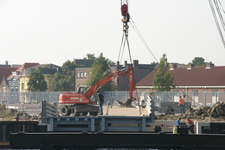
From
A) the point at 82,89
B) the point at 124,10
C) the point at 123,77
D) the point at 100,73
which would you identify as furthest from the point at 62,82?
the point at 124,10

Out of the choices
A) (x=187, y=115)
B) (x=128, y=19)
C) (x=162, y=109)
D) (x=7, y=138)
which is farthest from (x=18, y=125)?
(x=162, y=109)

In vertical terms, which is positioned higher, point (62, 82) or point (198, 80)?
point (62, 82)

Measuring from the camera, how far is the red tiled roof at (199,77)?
192 feet

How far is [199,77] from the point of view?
62.4 m

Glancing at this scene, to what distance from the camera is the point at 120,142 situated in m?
16.5

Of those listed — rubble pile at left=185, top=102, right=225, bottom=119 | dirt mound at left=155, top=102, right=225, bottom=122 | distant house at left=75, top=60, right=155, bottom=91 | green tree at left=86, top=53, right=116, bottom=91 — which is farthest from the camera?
distant house at left=75, top=60, right=155, bottom=91

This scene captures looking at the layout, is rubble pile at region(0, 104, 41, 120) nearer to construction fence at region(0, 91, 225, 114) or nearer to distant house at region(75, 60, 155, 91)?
construction fence at region(0, 91, 225, 114)

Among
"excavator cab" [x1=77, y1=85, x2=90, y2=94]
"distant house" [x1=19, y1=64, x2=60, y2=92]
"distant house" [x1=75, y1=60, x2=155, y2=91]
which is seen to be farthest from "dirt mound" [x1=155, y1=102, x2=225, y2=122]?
"distant house" [x1=19, y1=64, x2=60, y2=92]

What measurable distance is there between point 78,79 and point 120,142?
73180 millimetres

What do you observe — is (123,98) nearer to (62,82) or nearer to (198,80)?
(198,80)

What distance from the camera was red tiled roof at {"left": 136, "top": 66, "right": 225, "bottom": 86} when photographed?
192 ft

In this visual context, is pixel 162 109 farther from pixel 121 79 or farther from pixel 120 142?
pixel 121 79

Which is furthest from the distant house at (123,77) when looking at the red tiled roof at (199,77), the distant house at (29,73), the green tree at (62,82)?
the distant house at (29,73)

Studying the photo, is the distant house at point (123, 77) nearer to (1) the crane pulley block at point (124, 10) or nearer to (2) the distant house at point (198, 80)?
(2) the distant house at point (198, 80)
